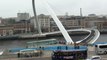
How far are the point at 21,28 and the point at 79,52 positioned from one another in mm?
58008

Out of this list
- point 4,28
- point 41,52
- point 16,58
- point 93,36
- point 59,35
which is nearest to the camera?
point 16,58

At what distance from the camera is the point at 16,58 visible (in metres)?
14.2

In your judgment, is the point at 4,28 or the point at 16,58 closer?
the point at 16,58

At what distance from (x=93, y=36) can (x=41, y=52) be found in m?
12.1

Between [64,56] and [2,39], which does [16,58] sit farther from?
[2,39]

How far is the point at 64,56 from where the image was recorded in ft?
41.6

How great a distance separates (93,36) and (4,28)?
42.6 metres

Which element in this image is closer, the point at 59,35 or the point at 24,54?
the point at 24,54

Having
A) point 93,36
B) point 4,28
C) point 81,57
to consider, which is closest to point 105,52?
point 81,57

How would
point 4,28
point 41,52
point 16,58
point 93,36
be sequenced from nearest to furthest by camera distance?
point 16,58
point 41,52
point 93,36
point 4,28

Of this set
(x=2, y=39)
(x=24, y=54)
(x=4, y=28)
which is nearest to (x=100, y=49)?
(x=24, y=54)

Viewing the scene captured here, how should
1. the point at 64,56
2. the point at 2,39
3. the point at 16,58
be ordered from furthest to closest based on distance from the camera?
the point at 2,39, the point at 16,58, the point at 64,56

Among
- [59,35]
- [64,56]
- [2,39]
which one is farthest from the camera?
[59,35]

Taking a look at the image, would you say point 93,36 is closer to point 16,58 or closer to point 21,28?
point 16,58
